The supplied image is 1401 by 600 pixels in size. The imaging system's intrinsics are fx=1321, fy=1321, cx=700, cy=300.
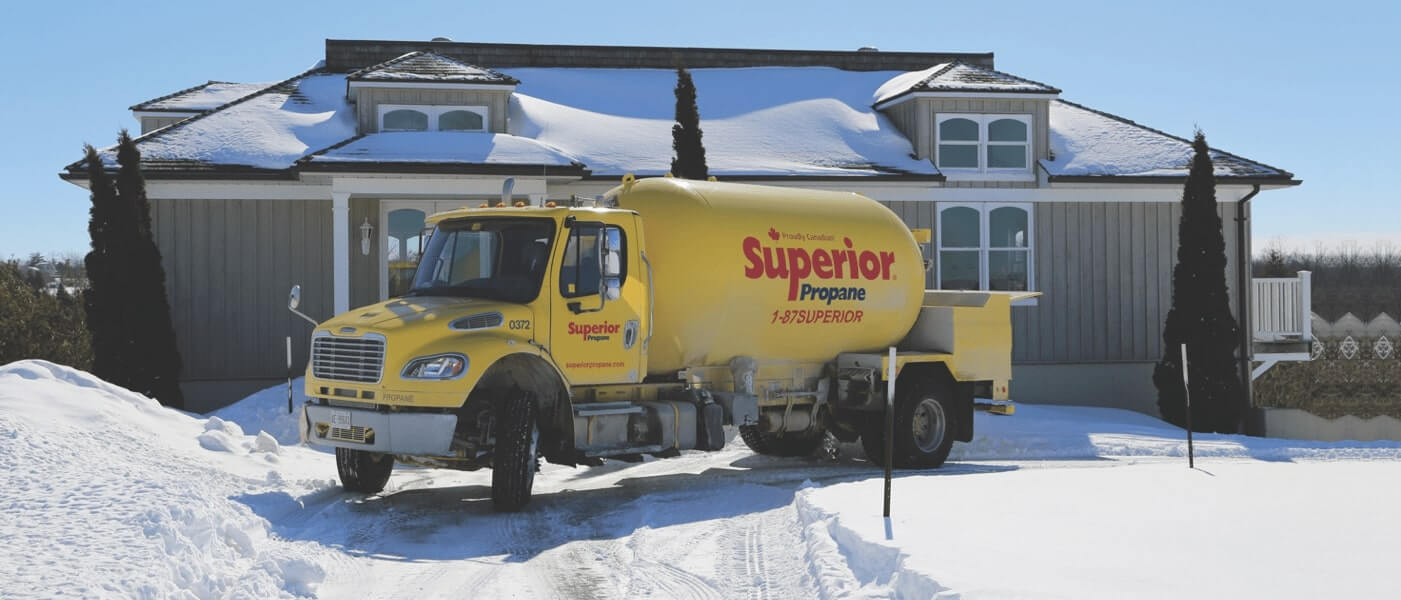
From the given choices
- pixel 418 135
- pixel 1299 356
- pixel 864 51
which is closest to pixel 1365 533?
pixel 418 135

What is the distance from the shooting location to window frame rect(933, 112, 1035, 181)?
2494 centimetres

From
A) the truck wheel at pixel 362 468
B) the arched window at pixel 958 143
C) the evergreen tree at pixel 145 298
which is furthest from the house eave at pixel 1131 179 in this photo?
the truck wheel at pixel 362 468

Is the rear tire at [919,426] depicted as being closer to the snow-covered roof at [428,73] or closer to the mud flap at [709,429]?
the mud flap at [709,429]

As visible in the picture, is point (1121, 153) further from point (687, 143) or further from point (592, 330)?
point (592, 330)

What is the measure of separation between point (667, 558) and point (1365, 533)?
452cm

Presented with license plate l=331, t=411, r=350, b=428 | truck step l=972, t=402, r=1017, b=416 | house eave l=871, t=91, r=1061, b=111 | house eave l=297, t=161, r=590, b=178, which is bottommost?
truck step l=972, t=402, r=1017, b=416

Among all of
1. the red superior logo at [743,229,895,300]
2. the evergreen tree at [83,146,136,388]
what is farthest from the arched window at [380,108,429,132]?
the red superior logo at [743,229,895,300]

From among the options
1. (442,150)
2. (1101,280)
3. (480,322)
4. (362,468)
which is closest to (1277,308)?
(1101,280)

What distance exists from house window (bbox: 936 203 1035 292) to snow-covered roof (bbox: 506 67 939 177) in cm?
120

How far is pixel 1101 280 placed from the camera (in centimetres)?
2495

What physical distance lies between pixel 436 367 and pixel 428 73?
14.0 meters

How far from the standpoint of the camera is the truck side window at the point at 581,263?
38.9 ft

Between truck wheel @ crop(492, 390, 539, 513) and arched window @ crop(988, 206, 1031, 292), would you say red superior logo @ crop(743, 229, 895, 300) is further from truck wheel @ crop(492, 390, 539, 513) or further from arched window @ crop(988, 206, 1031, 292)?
arched window @ crop(988, 206, 1031, 292)

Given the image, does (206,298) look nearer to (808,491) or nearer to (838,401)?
(838,401)
